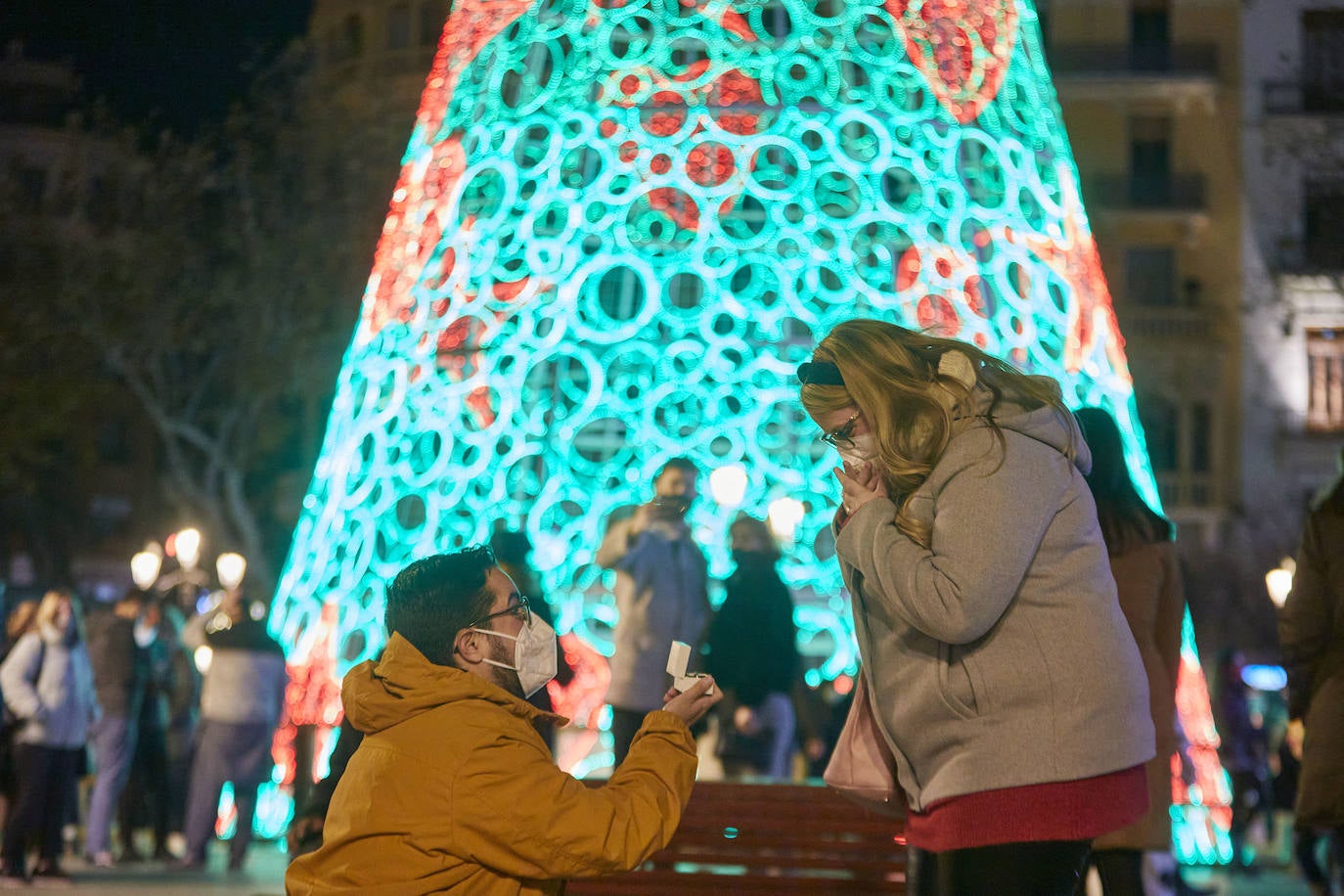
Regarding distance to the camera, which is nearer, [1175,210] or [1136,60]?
[1175,210]

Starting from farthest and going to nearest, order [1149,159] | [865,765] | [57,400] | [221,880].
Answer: [1149,159]
[57,400]
[221,880]
[865,765]

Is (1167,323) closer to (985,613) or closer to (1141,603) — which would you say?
(1141,603)

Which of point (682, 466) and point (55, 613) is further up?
point (682, 466)

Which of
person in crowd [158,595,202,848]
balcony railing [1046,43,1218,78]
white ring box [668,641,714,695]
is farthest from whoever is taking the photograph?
balcony railing [1046,43,1218,78]

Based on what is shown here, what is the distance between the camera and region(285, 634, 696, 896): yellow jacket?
10.0ft

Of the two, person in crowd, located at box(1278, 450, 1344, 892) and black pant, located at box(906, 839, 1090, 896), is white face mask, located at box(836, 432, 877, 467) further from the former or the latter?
person in crowd, located at box(1278, 450, 1344, 892)

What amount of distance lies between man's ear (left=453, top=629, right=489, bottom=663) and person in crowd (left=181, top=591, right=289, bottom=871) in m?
6.22

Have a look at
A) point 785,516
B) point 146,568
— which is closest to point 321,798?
point 785,516

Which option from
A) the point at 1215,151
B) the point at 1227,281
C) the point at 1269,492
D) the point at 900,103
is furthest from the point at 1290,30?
the point at 900,103

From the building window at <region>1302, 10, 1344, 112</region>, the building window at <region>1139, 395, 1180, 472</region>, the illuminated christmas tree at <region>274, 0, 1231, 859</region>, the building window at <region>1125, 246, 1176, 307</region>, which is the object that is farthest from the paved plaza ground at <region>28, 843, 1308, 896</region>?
the building window at <region>1302, 10, 1344, 112</region>

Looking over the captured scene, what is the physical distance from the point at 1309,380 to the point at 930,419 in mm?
30576

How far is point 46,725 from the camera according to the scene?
29.1 feet

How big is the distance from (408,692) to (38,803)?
6381mm

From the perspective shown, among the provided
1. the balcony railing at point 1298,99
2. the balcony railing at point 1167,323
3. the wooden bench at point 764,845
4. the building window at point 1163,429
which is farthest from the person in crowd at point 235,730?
the balcony railing at point 1298,99
